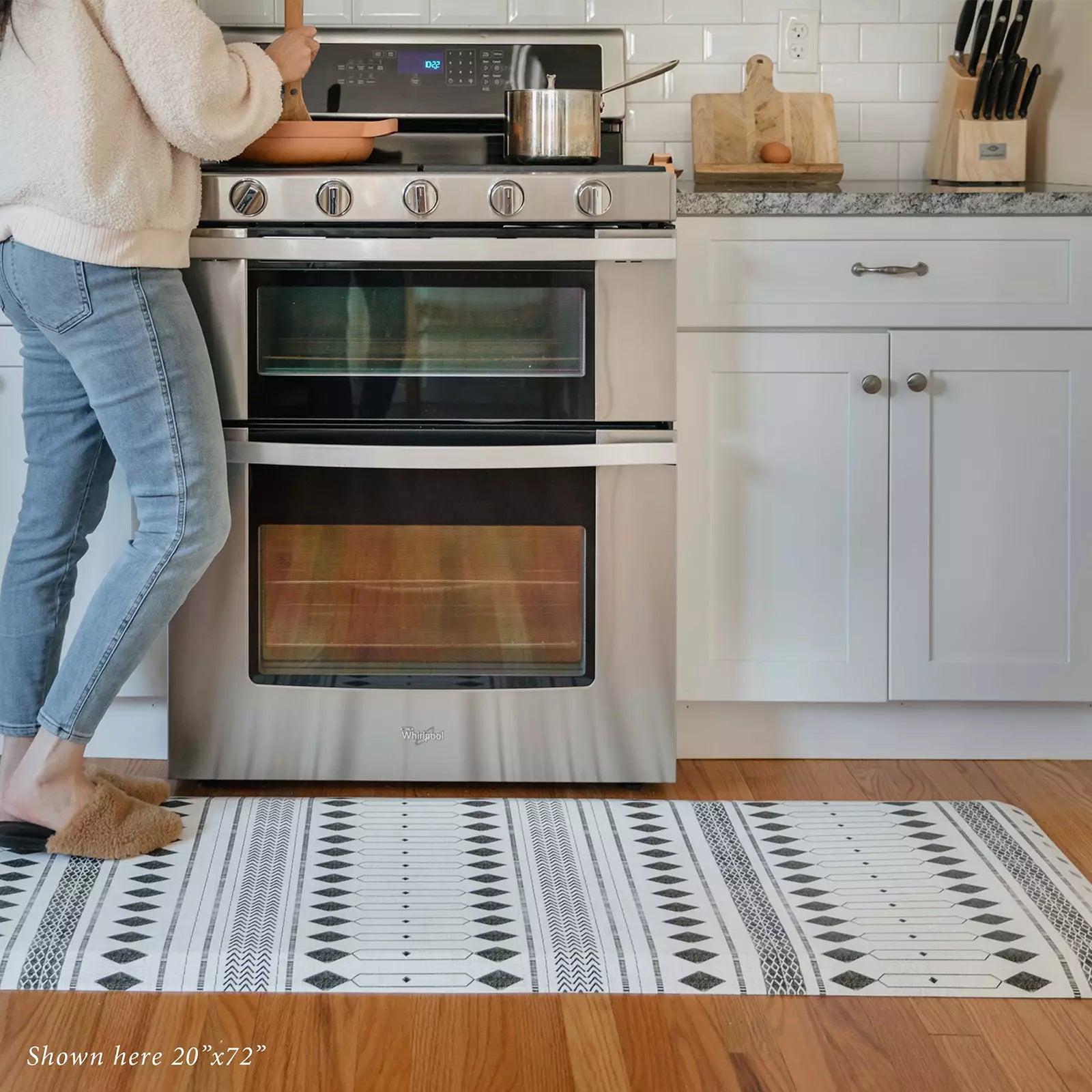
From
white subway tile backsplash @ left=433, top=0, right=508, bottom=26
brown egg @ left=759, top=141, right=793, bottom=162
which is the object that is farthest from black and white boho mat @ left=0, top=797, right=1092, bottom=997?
white subway tile backsplash @ left=433, top=0, right=508, bottom=26

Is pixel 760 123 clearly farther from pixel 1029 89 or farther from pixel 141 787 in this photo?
pixel 141 787

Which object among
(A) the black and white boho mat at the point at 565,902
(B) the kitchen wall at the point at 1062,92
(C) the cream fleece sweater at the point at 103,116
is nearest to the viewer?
(A) the black and white boho mat at the point at 565,902

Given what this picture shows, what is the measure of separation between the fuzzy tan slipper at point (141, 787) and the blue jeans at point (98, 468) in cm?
14

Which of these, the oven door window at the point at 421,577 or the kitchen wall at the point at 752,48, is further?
the kitchen wall at the point at 752,48

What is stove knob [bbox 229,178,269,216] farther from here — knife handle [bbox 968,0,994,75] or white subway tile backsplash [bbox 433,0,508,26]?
knife handle [bbox 968,0,994,75]

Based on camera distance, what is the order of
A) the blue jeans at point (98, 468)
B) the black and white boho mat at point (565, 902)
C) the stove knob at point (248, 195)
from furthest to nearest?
the stove knob at point (248, 195) < the blue jeans at point (98, 468) < the black and white boho mat at point (565, 902)

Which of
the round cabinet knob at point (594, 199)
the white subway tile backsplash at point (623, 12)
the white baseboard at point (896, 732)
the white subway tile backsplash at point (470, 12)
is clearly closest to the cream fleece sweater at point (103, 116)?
the round cabinet knob at point (594, 199)

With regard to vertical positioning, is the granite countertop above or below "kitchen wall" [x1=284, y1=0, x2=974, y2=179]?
below

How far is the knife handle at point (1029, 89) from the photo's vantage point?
2.51m

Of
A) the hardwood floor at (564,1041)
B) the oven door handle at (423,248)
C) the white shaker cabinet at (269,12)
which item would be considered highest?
the white shaker cabinet at (269,12)

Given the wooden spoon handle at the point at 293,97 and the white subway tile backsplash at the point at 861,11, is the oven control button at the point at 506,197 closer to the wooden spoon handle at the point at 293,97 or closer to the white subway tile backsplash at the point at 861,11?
the wooden spoon handle at the point at 293,97

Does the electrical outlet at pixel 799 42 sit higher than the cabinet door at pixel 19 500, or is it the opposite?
the electrical outlet at pixel 799 42

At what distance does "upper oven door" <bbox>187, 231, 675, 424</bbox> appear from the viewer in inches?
80.5

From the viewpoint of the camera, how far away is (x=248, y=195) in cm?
202
